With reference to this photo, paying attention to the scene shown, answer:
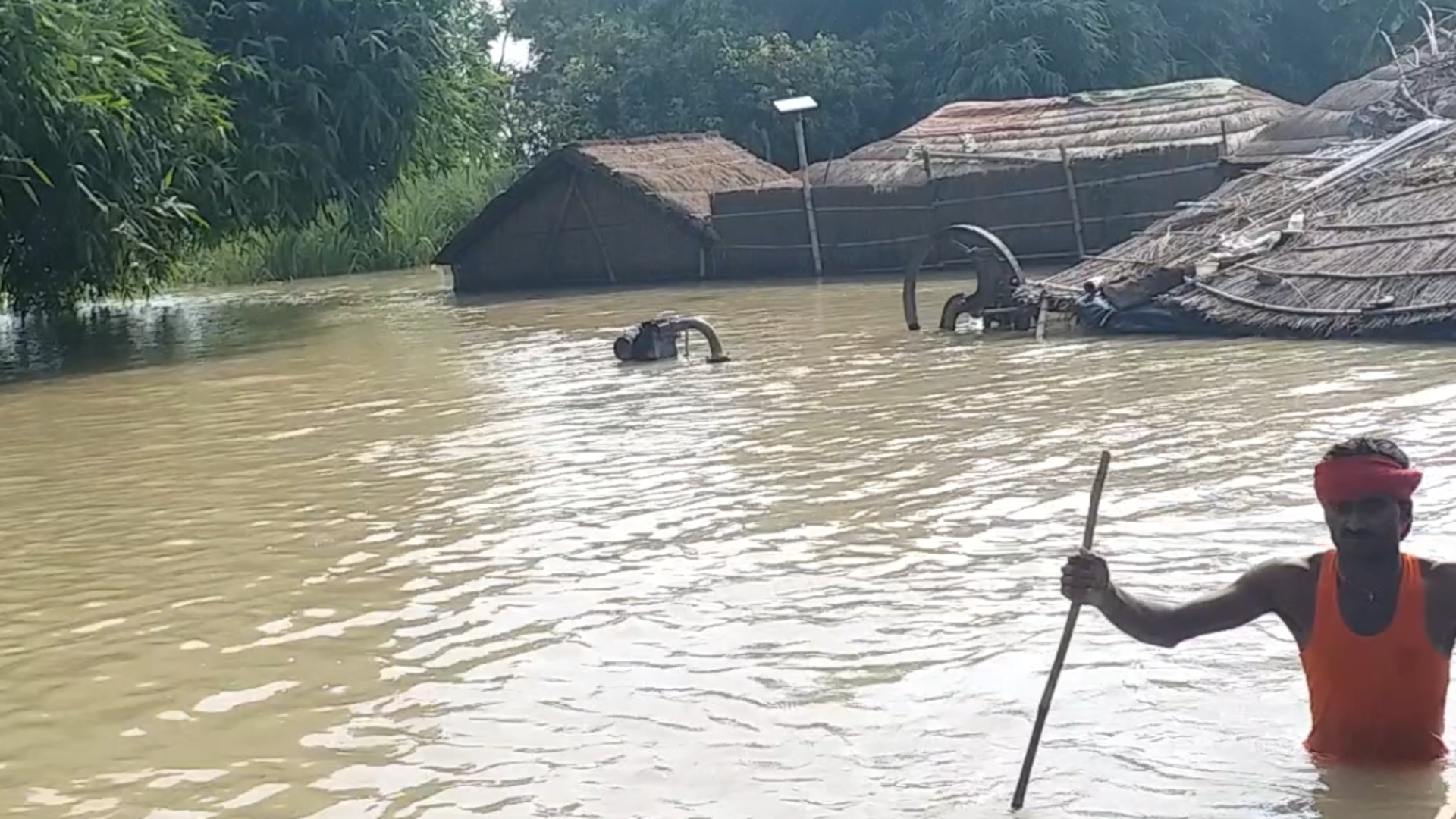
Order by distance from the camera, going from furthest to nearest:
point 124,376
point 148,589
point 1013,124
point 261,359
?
point 1013,124 → point 261,359 → point 124,376 → point 148,589

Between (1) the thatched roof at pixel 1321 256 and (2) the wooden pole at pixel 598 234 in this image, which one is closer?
(1) the thatched roof at pixel 1321 256

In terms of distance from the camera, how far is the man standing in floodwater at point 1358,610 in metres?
4.01

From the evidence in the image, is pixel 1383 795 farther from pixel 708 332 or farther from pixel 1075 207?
pixel 1075 207

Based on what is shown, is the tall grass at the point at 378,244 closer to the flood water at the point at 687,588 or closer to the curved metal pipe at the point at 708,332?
the curved metal pipe at the point at 708,332

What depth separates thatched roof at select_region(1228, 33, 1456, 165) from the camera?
18078mm

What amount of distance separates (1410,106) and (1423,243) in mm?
5756

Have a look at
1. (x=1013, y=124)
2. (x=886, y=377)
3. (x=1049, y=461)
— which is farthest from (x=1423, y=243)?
(x=1013, y=124)

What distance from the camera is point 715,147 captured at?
2750 cm

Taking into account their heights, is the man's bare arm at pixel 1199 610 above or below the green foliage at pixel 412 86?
below

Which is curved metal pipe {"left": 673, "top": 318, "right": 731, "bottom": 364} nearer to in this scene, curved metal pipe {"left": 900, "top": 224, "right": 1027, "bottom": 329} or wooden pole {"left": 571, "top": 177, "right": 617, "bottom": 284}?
curved metal pipe {"left": 900, "top": 224, "right": 1027, "bottom": 329}

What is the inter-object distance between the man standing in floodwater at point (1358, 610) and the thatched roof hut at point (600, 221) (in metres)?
20.3

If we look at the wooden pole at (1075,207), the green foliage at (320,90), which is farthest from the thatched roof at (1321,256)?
the green foliage at (320,90)

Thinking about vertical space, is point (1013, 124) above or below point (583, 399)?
above

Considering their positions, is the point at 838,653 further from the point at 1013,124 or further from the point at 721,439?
the point at 1013,124
